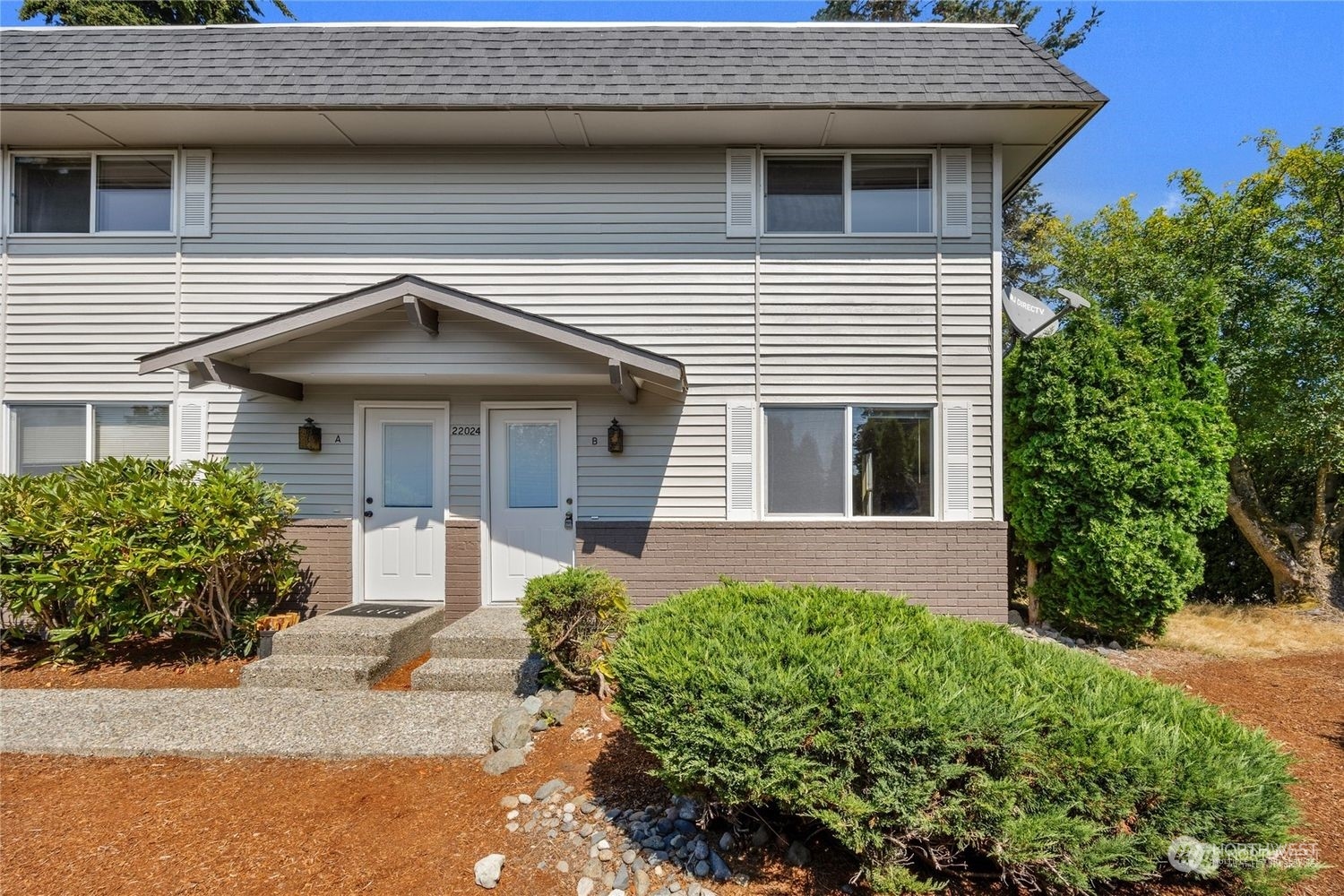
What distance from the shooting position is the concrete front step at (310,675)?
4.34 meters

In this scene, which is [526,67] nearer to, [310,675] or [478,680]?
[478,680]

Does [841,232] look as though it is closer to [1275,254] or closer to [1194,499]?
[1194,499]

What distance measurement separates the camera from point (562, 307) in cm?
571

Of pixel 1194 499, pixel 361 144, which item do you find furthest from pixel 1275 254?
pixel 361 144

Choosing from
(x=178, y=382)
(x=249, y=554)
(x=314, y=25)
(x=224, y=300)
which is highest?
(x=314, y=25)

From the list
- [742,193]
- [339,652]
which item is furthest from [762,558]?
[339,652]

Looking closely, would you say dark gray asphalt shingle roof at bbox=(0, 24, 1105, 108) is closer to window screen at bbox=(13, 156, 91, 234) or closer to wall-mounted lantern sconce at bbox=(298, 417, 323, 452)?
window screen at bbox=(13, 156, 91, 234)

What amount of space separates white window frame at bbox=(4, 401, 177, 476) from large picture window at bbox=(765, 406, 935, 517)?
233 inches

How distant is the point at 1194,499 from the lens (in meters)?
5.20

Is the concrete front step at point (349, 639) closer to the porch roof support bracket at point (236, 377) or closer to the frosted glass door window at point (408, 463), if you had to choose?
the frosted glass door window at point (408, 463)

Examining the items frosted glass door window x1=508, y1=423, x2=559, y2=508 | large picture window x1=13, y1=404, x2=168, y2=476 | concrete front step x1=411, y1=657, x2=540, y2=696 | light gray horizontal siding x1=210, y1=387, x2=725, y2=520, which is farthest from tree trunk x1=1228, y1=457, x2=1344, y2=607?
large picture window x1=13, y1=404, x2=168, y2=476

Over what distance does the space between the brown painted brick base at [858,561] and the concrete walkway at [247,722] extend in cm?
212

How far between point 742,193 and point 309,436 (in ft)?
15.9

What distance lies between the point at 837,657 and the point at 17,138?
8.67 metres
